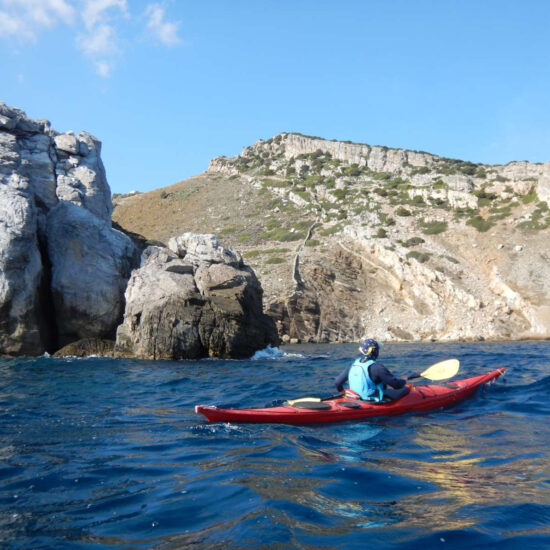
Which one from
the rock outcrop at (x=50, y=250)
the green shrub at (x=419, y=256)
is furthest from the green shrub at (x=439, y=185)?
the rock outcrop at (x=50, y=250)

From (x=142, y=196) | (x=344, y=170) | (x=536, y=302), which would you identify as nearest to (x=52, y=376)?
(x=536, y=302)

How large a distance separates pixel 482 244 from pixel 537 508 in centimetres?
3102

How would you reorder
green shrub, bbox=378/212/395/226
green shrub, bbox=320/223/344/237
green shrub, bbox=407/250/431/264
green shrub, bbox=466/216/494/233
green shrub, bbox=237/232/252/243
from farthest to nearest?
green shrub, bbox=237/232/252/243 → green shrub, bbox=320/223/344/237 → green shrub, bbox=378/212/395/226 → green shrub, bbox=466/216/494/233 → green shrub, bbox=407/250/431/264

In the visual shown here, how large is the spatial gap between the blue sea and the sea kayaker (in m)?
0.43

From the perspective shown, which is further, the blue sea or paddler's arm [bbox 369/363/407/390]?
paddler's arm [bbox 369/363/407/390]

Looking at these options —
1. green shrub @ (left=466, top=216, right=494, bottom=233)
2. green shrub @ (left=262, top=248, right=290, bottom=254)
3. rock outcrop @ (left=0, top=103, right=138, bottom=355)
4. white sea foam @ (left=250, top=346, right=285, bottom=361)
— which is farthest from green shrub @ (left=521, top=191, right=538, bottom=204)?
rock outcrop @ (left=0, top=103, right=138, bottom=355)

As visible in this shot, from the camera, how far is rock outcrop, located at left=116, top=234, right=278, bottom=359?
17375mm

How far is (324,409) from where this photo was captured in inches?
288

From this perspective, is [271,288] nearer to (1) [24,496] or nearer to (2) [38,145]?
(2) [38,145]

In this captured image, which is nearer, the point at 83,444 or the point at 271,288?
the point at 83,444

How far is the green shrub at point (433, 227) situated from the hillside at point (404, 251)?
0.27 feet

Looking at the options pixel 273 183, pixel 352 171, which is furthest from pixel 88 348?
pixel 273 183

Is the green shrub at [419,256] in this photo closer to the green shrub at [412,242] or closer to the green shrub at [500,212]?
the green shrub at [412,242]

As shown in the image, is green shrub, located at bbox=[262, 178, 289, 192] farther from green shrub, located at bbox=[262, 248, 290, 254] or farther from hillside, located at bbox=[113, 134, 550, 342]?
green shrub, located at bbox=[262, 248, 290, 254]
